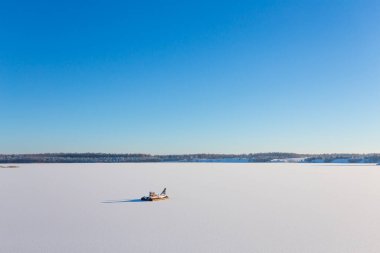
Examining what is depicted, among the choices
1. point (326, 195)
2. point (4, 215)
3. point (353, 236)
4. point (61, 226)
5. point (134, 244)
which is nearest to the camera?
point (134, 244)

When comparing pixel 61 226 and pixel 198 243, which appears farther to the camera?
pixel 61 226

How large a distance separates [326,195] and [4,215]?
1110cm

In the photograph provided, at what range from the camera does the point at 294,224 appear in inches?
356

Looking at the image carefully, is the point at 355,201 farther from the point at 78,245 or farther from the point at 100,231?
the point at 78,245

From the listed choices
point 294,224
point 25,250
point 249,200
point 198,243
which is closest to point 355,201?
point 249,200

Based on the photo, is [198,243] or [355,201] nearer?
[198,243]

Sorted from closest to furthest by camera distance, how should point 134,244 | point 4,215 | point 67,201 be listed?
1. point 134,244
2. point 4,215
3. point 67,201

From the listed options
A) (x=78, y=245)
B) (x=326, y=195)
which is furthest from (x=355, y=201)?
(x=78, y=245)

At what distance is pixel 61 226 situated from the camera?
870cm

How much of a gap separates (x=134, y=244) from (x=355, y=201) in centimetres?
891

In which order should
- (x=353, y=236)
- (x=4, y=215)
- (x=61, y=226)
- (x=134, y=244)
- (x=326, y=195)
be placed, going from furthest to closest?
1. (x=326, y=195)
2. (x=4, y=215)
3. (x=61, y=226)
4. (x=353, y=236)
5. (x=134, y=244)

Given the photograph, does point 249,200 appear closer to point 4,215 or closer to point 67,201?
point 67,201

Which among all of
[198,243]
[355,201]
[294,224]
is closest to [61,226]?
[198,243]

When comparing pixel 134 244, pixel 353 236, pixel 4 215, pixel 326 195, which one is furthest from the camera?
pixel 326 195
